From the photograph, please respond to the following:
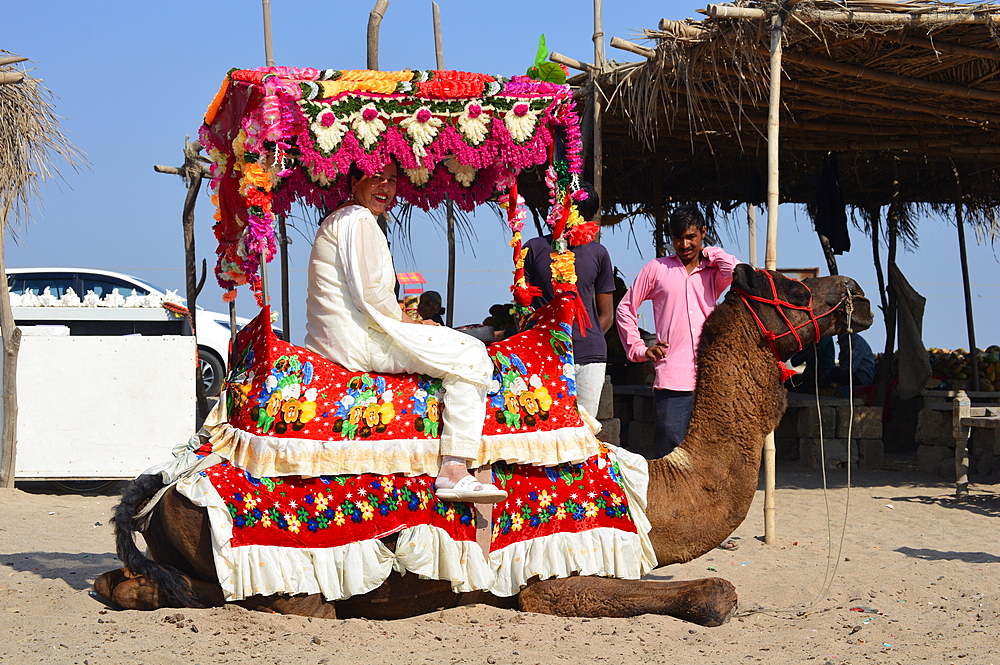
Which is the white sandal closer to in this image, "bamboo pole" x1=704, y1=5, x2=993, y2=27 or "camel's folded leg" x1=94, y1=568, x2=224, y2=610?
"camel's folded leg" x1=94, y1=568, x2=224, y2=610

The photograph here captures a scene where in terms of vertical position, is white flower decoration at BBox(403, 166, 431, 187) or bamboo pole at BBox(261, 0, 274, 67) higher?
bamboo pole at BBox(261, 0, 274, 67)

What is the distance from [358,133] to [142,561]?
84.2 inches

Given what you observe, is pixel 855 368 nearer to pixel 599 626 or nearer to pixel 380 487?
pixel 599 626

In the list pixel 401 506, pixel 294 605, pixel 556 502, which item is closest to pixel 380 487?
pixel 401 506

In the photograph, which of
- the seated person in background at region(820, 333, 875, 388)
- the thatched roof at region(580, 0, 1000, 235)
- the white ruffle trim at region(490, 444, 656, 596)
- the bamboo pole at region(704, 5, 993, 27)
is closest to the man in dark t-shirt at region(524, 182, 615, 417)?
the white ruffle trim at region(490, 444, 656, 596)

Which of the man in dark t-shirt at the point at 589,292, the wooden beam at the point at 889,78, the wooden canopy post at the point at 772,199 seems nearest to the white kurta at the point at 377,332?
the man in dark t-shirt at the point at 589,292

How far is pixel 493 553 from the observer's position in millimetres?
4648

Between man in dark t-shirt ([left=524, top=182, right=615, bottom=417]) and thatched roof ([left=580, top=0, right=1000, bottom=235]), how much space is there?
6.55 ft

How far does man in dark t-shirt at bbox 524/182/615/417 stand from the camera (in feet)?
20.4

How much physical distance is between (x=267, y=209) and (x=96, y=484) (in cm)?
600

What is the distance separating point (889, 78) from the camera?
845 centimetres

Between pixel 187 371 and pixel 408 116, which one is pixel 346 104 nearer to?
pixel 408 116

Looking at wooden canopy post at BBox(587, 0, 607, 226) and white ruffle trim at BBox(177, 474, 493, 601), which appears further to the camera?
wooden canopy post at BBox(587, 0, 607, 226)

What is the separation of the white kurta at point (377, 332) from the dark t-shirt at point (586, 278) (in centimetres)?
161
